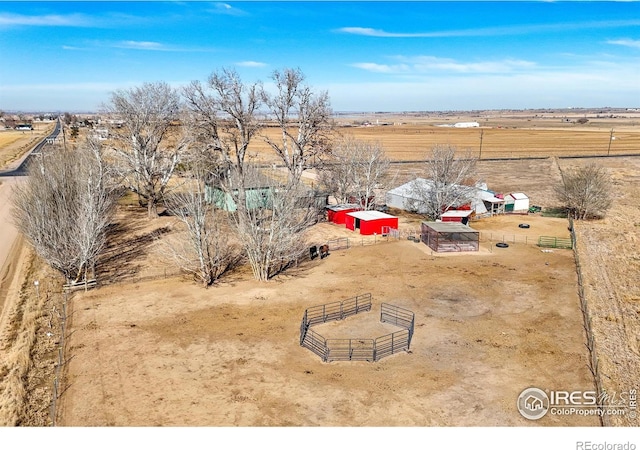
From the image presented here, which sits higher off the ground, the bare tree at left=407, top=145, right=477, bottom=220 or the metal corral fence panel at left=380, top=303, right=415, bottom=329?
the bare tree at left=407, top=145, right=477, bottom=220

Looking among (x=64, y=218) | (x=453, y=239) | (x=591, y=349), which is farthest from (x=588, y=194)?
(x=64, y=218)

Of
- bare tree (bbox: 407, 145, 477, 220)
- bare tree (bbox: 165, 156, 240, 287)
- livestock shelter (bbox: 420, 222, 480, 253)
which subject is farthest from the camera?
bare tree (bbox: 407, 145, 477, 220)

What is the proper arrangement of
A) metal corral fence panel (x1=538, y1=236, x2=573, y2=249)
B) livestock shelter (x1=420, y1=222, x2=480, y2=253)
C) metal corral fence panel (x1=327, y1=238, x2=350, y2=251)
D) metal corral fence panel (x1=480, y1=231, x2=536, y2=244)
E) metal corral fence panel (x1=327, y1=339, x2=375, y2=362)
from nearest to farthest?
metal corral fence panel (x1=327, y1=339, x2=375, y2=362)
livestock shelter (x1=420, y1=222, x2=480, y2=253)
metal corral fence panel (x1=538, y1=236, x2=573, y2=249)
metal corral fence panel (x1=327, y1=238, x2=350, y2=251)
metal corral fence panel (x1=480, y1=231, x2=536, y2=244)

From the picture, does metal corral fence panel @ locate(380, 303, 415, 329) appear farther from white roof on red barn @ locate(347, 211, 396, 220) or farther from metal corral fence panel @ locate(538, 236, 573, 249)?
metal corral fence panel @ locate(538, 236, 573, 249)

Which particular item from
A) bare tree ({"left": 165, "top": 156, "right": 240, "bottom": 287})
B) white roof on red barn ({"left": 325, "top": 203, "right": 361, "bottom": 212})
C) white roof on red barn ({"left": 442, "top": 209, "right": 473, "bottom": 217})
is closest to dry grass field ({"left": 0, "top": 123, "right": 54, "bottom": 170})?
white roof on red barn ({"left": 325, "top": 203, "right": 361, "bottom": 212})

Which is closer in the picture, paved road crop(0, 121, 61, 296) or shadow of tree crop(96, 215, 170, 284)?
shadow of tree crop(96, 215, 170, 284)

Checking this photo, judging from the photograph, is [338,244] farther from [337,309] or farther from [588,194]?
[588,194]

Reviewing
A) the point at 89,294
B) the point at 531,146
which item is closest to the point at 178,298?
the point at 89,294
